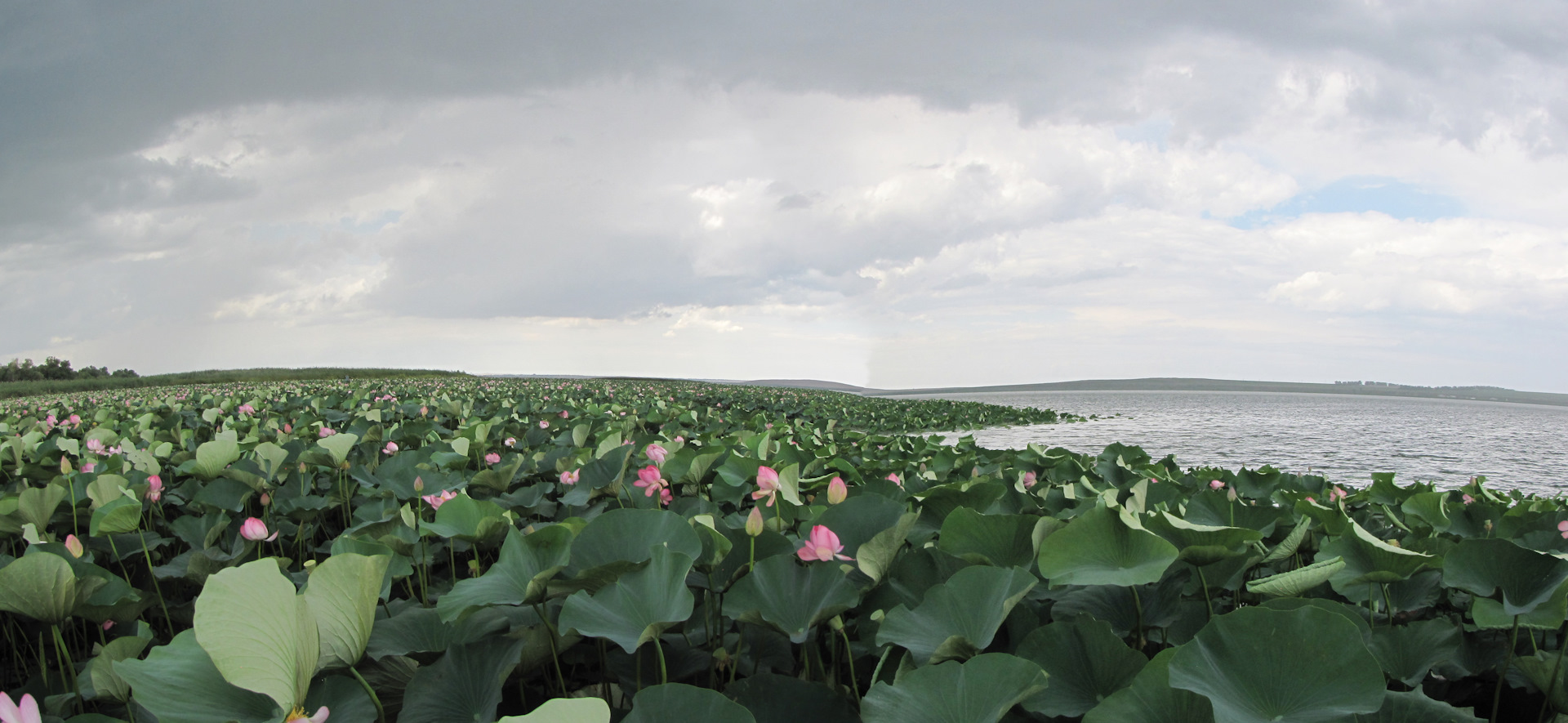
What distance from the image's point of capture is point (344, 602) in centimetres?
103

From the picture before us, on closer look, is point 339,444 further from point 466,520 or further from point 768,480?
point 768,480

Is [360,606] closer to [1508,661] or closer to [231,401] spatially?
[1508,661]

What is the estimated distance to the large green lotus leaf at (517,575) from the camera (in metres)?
1.16

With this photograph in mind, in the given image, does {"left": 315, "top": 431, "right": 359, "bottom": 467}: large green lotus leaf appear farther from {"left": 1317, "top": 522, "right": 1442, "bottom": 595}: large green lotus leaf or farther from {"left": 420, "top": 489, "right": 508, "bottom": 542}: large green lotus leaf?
{"left": 1317, "top": 522, "right": 1442, "bottom": 595}: large green lotus leaf

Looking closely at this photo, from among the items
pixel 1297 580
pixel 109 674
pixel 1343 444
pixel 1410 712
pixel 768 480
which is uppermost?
pixel 768 480

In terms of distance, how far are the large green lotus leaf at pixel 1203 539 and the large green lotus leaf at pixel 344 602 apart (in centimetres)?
119

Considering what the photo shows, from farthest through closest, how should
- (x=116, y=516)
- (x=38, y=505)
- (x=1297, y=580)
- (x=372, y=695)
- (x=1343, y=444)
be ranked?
(x=1343, y=444)
(x=38, y=505)
(x=116, y=516)
(x=1297, y=580)
(x=372, y=695)

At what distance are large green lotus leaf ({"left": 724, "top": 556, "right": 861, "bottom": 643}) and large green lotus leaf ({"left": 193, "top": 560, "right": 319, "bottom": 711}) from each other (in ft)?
1.87

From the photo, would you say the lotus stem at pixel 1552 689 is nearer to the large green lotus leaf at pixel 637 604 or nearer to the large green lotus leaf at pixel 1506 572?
the large green lotus leaf at pixel 1506 572

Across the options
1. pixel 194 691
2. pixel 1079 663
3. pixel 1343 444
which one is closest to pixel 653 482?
pixel 194 691

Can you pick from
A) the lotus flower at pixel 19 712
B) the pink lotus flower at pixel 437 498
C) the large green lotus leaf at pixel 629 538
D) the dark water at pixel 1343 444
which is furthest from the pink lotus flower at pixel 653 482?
the dark water at pixel 1343 444

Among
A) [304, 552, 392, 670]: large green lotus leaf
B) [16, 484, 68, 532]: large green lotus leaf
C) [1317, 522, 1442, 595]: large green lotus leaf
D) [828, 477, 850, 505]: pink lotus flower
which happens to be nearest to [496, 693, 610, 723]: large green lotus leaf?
[304, 552, 392, 670]: large green lotus leaf

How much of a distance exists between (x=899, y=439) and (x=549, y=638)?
3855 mm

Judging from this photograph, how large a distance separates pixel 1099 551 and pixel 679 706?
705 millimetres
